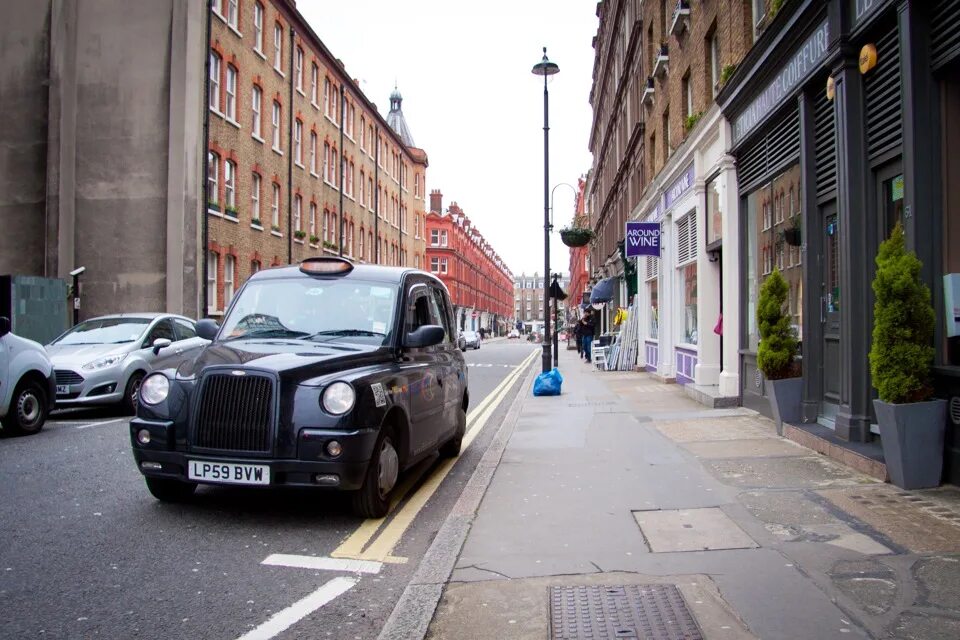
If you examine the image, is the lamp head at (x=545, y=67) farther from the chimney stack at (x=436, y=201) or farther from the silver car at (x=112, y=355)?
the chimney stack at (x=436, y=201)

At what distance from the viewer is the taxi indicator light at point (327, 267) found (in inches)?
265

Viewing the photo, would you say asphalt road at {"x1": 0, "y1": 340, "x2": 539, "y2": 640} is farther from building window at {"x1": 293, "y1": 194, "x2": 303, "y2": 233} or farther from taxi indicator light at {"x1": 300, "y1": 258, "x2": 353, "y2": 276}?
building window at {"x1": 293, "y1": 194, "x2": 303, "y2": 233}

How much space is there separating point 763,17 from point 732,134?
1911mm

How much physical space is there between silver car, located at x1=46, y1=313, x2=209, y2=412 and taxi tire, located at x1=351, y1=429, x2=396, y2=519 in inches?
228

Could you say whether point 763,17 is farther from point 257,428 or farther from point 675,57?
point 257,428

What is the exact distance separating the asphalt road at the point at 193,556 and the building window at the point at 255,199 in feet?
76.1

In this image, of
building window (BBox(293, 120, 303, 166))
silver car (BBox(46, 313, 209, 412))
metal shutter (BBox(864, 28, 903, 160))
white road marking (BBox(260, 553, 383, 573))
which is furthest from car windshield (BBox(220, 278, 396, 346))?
building window (BBox(293, 120, 303, 166))

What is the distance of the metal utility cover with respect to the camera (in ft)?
Result: 15.2

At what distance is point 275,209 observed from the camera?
3183cm

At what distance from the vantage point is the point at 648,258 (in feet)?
72.0

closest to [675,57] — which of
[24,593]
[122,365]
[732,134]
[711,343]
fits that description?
[732,134]

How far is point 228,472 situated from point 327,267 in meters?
2.30

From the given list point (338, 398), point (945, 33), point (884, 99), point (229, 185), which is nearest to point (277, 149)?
point (229, 185)

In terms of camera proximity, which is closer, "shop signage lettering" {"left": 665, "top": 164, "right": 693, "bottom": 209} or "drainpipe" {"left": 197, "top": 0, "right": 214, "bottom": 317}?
"shop signage lettering" {"left": 665, "top": 164, "right": 693, "bottom": 209}
